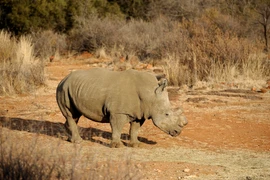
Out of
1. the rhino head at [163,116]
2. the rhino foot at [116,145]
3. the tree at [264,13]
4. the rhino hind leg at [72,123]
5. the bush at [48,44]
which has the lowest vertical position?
the bush at [48,44]

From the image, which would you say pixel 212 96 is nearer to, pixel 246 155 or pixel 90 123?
pixel 90 123

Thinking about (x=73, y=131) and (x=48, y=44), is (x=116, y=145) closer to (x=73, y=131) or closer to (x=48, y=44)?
(x=73, y=131)

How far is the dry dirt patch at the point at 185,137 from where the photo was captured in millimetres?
7305

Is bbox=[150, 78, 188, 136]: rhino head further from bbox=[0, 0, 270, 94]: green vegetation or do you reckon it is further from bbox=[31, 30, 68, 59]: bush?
bbox=[31, 30, 68, 59]: bush

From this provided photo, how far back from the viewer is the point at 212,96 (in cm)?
1503

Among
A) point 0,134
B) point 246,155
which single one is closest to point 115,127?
point 246,155

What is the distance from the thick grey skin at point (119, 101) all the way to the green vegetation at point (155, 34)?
6279 millimetres

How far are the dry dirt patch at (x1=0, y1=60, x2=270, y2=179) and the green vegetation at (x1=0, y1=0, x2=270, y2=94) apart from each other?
187 cm

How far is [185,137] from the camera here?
1027cm

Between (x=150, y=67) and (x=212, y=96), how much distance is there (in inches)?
285

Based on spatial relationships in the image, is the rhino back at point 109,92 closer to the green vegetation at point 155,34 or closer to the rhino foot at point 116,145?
the rhino foot at point 116,145

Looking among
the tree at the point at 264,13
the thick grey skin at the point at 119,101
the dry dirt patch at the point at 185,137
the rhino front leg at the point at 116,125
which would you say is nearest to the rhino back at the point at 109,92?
the thick grey skin at the point at 119,101

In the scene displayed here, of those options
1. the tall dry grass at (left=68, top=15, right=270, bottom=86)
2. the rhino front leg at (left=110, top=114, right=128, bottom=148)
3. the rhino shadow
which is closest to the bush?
the tall dry grass at (left=68, top=15, right=270, bottom=86)

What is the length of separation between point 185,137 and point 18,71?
23.2 ft
